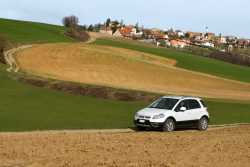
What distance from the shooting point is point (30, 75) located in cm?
5362

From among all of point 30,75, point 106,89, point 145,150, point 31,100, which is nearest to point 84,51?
point 30,75

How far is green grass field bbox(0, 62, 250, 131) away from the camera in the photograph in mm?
30328

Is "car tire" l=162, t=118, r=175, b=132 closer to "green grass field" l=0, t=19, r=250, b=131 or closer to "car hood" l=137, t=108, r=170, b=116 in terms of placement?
"car hood" l=137, t=108, r=170, b=116

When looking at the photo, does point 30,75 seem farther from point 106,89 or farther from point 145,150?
point 145,150

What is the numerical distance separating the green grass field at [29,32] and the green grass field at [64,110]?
41.3 m

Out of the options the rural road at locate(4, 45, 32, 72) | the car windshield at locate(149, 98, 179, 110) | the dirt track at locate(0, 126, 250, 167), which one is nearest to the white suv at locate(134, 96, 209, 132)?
the car windshield at locate(149, 98, 179, 110)

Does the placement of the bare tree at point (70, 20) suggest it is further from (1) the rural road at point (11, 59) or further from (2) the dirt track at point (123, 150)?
(2) the dirt track at point (123, 150)

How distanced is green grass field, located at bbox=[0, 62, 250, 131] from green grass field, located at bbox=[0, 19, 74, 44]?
1628 inches

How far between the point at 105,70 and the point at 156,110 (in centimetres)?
3489

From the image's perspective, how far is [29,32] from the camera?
3954 inches

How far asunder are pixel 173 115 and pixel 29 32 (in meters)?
74.7

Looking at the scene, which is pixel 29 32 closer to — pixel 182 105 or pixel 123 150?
pixel 182 105

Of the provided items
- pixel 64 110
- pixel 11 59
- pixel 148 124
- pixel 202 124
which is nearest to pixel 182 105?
pixel 202 124

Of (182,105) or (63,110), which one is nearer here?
(182,105)
